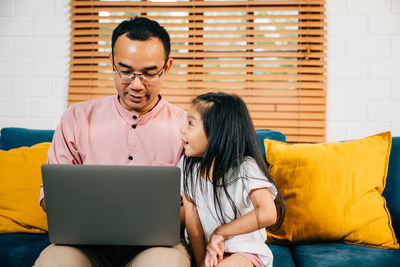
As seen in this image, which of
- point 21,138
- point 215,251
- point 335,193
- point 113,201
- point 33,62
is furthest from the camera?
point 33,62

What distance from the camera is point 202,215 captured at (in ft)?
3.79

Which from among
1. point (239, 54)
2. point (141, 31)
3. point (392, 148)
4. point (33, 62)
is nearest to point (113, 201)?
point (141, 31)

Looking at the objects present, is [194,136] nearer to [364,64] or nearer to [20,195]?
[20,195]

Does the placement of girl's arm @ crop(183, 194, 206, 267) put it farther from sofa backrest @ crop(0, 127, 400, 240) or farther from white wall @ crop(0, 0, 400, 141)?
white wall @ crop(0, 0, 400, 141)

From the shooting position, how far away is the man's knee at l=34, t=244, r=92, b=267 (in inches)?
35.3

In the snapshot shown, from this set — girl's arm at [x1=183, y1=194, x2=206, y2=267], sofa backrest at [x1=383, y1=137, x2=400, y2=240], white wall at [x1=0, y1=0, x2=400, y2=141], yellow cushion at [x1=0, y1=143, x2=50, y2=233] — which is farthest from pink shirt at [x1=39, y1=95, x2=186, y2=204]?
white wall at [x1=0, y1=0, x2=400, y2=141]

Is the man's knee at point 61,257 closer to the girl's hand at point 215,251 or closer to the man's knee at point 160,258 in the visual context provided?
the man's knee at point 160,258

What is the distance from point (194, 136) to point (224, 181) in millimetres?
181

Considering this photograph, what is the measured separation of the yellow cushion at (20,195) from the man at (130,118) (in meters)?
0.34

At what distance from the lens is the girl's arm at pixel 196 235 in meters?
1.10

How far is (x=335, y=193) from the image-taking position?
55.4 inches

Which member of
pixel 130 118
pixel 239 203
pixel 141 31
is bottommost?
pixel 239 203

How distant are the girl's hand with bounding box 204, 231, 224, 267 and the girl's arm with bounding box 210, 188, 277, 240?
0.02 meters

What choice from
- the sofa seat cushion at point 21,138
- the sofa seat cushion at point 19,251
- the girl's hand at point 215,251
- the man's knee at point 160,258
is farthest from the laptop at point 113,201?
the sofa seat cushion at point 21,138
